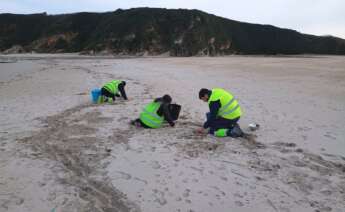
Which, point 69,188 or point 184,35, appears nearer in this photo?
point 69,188

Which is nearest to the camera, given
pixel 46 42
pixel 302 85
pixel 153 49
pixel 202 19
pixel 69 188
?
pixel 69 188

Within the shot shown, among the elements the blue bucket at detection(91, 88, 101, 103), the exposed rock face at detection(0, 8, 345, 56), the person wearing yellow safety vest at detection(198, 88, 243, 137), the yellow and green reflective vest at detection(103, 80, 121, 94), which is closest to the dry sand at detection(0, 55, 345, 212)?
the person wearing yellow safety vest at detection(198, 88, 243, 137)

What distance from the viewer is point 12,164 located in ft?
14.8

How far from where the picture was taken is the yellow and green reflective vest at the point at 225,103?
590cm

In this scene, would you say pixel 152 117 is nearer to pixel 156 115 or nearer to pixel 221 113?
pixel 156 115

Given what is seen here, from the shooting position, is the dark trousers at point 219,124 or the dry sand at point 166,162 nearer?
the dry sand at point 166,162

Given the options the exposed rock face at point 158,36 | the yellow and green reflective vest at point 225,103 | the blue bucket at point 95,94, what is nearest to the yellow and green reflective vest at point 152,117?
the yellow and green reflective vest at point 225,103

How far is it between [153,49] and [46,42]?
2807cm

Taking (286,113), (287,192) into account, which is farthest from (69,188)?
(286,113)

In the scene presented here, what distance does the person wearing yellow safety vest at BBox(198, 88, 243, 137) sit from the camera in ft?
19.4

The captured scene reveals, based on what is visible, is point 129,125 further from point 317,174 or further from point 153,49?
point 153,49

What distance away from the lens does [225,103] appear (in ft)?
19.7

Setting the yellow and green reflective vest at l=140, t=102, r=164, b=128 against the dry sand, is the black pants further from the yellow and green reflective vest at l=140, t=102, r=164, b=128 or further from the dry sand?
the yellow and green reflective vest at l=140, t=102, r=164, b=128

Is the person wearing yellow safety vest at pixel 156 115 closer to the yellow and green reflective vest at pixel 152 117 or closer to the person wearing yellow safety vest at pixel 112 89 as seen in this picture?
the yellow and green reflective vest at pixel 152 117
